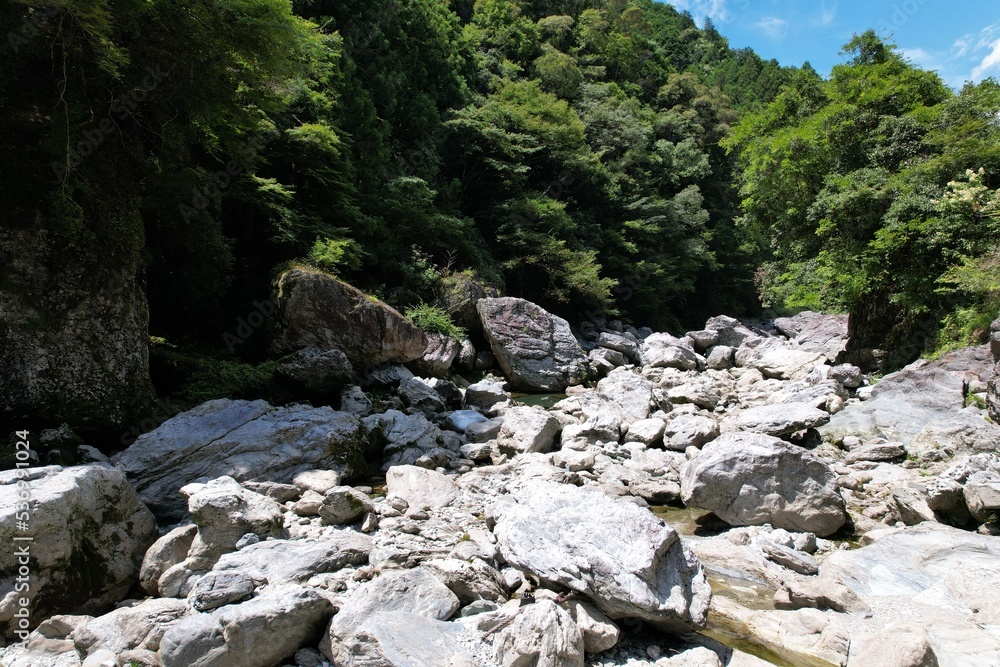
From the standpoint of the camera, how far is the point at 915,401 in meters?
9.52

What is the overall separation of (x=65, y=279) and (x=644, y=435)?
8909mm

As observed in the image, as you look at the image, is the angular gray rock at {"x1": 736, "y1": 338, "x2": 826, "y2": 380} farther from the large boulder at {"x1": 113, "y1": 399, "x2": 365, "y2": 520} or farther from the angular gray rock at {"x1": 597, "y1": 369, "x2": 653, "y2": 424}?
the large boulder at {"x1": 113, "y1": 399, "x2": 365, "y2": 520}

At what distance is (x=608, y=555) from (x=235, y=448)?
5225 millimetres

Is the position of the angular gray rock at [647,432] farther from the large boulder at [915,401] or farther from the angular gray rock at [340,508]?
the angular gray rock at [340,508]

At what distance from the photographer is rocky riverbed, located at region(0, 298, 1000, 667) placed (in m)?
3.79

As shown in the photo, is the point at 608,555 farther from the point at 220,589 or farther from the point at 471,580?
the point at 220,589

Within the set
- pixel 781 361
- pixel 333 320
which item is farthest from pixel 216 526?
pixel 781 361

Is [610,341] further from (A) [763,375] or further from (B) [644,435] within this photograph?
(B) [644,435]

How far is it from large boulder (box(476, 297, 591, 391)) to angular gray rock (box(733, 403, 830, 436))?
683cm

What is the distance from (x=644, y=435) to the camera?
9492mm

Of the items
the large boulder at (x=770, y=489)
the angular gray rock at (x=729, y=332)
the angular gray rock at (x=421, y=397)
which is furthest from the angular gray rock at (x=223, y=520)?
the angular gray rock at (x=729, y=332)

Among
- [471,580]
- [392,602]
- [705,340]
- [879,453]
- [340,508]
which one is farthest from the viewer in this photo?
[705,340]

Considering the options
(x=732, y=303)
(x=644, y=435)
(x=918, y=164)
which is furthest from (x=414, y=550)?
(x=732, y=303)

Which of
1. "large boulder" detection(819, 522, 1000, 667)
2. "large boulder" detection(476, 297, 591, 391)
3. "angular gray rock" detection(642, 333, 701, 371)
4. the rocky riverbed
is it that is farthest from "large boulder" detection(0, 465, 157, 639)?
"angular gray rock" detection(642, 333, 701, 371)
